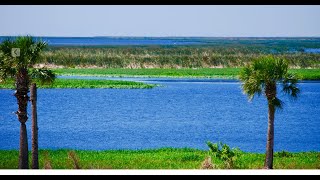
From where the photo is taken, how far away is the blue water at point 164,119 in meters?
17.7

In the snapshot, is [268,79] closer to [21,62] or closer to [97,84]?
[21,62]

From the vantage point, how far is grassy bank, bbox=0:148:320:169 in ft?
39.5

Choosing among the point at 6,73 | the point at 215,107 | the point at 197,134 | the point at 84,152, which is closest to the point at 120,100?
the point at 215,107

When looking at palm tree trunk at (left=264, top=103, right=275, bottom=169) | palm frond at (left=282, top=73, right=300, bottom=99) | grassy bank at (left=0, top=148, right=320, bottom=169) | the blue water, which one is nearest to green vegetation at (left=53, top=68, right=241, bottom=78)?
the blue water

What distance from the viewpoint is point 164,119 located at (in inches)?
904

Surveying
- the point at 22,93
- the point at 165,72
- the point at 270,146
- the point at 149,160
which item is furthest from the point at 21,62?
the point at 165,72

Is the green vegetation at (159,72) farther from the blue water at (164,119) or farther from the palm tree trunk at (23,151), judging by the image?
the palm tree trunk at (23,151)

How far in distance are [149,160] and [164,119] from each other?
9985 millimetres

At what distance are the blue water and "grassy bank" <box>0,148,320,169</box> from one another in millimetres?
2171

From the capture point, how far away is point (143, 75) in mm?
40281
